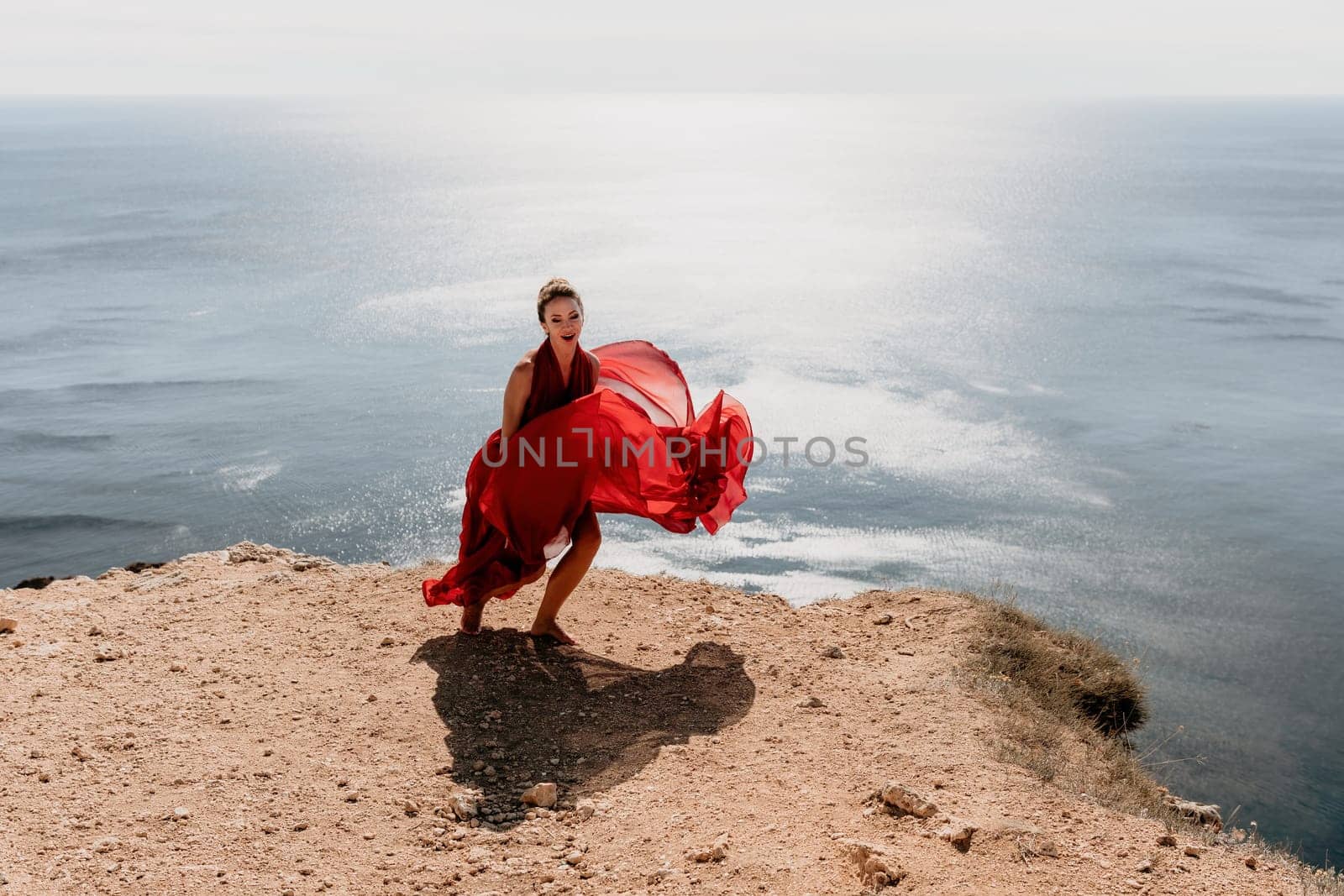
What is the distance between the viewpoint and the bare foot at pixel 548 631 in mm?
7102

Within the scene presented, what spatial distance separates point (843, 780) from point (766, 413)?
2201cm

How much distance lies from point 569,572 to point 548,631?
0.52m

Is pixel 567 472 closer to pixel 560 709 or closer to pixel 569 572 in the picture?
pixel 569 572

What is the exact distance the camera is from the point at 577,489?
22.0 ft

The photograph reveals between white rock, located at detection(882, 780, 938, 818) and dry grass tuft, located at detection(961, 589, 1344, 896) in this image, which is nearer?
white rock, located at detection(882, 780, 938, 818)

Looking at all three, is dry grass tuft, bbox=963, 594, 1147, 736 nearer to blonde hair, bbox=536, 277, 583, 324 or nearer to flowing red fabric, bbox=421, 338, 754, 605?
flowing red fabric, bbox=421, 338, 754, 605

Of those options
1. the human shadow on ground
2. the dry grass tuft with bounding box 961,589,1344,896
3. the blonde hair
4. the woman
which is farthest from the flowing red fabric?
the dry grass tuft with bounding box 961,589,1344,896

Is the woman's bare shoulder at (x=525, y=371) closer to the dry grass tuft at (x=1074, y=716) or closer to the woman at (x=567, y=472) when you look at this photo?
the woman at (x=567, y=472)

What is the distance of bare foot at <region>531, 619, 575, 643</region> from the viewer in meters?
7.10

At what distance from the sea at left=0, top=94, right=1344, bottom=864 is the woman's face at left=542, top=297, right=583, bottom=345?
6420 millimetres

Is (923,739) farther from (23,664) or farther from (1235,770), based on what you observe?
(1235,770)

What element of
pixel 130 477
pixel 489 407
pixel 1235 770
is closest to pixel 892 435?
pixel 489 407

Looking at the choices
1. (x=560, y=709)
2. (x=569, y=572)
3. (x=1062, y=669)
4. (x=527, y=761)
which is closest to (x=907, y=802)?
(x=527, y=761)

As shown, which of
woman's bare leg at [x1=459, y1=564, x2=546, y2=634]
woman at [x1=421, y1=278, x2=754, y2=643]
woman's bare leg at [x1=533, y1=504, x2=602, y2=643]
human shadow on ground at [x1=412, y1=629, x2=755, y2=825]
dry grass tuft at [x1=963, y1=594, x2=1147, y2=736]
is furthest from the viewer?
dry grass tuft at [x1=963, y1=594, x2=1147, y2=736]
